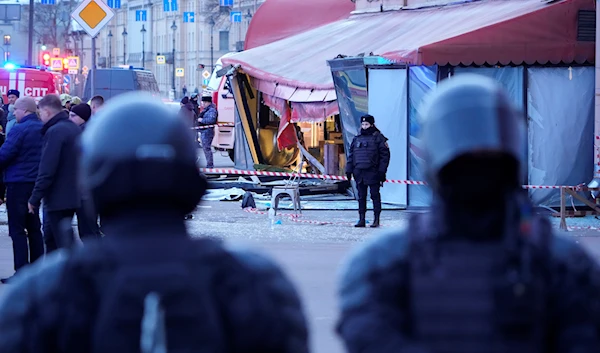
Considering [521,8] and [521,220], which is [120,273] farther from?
[521,8]

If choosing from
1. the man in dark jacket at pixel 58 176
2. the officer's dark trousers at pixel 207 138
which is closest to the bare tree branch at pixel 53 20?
the officer's dark trousers at pixel 207 138

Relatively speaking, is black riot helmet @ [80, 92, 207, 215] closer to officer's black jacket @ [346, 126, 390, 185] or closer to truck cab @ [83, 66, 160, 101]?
officer's black jacket @ [346, 126, 390, 185]

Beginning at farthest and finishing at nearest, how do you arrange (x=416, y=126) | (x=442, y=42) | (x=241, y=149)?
(x=241, y=149) < (x=416, y=126) < (x=442, y=42)

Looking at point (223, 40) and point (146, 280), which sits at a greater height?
point (223, 40)

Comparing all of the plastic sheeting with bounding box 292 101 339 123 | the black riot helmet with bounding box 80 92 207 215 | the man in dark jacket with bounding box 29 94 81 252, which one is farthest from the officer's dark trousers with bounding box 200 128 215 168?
the black riot helmet with bounding box 80 92 207 215

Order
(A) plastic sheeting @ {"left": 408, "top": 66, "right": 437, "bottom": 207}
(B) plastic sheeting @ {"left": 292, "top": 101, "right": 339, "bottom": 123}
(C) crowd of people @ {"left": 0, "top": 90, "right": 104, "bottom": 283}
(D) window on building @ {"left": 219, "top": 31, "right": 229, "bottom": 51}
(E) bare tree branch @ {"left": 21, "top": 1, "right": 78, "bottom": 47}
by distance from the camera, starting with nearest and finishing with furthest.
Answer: (C) crowd of people @ {"left": 0, "top": 90, "right": 104, "bottom": 283} < (A) plastic sheeting @ {"left": 408, "top": 66, "right": 437, "bottom": 207} < (B) plastic sheeting @ {"left": 292, "top": 101, "right": 339, "bottom": 123} < (E) bare tree branch @ {"left": 21, "top": 1, "right": 78, "bottom": 47} < (D) window on building @ {"left": 219, "top": 31, "right": 229, "bottom": 51}

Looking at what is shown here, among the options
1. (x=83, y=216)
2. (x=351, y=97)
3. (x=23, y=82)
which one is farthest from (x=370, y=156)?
(x=23, y=82)

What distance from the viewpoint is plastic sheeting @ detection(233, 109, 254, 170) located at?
25261 mm

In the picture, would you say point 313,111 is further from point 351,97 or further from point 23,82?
point 23,82

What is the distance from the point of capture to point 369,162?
643 inches

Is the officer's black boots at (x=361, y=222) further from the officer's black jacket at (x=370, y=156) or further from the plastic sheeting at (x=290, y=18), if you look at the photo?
the plastic sheeting at (x=290, y=18)

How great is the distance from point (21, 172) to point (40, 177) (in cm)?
88

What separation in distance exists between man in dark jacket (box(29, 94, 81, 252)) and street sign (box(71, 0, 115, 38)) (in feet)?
18.4

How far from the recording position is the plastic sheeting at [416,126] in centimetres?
1812
